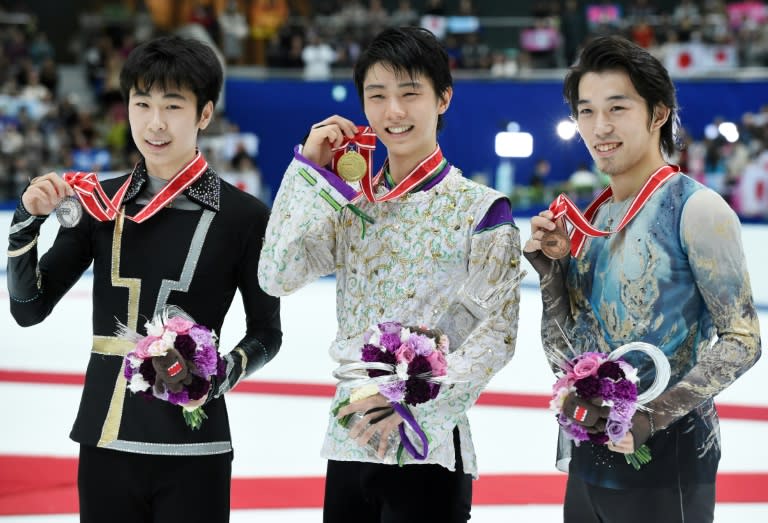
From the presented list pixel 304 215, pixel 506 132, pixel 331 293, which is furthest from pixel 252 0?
pixel 304 215

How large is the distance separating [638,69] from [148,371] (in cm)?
111

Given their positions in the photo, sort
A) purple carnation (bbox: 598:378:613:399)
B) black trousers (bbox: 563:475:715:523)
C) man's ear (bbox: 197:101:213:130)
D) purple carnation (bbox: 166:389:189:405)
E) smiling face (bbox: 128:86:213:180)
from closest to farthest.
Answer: purple carnation (bbox: 598:378:613:399), black trousers (bbox: 563:475:715:523), purple carnation (bbox: 166:389:189:405), smiling face (bbox: 128:86:213:180), man's ear (bbox: 197:101:213:130)

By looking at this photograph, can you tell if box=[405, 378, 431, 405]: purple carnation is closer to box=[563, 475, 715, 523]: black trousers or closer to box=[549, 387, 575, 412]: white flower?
box=[549, 387, 575, 412]: white flower

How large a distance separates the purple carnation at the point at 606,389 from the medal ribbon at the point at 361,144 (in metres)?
0.65

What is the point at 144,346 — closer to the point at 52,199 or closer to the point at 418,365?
the point at 52,199

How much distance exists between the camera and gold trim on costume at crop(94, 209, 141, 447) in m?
2.37

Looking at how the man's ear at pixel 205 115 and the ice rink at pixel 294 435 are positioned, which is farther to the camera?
the ice rink at pixel 294 435

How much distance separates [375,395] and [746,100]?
12246 mm

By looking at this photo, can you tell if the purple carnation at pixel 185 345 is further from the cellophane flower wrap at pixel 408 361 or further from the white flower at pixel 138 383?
the cellophane flower wrap at pixel 408 361

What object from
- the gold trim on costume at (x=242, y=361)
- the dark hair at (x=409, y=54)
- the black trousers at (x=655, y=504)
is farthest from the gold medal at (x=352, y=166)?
the black trousers at (x=655, y=504)

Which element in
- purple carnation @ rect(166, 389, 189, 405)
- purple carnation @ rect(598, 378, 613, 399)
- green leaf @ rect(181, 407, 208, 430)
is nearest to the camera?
purple carnation @ rect(598, 378, 613, 399)

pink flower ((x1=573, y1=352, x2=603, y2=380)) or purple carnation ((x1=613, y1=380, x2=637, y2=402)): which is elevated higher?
pink flower ((x1=573, y1=352, x2=603, y2=380))

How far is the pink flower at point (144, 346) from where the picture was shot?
7.30 feet

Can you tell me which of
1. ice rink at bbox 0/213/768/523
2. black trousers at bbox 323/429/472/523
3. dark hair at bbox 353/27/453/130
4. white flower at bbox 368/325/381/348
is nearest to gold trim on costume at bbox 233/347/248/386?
black trousers at bbox 323/429/472/523
